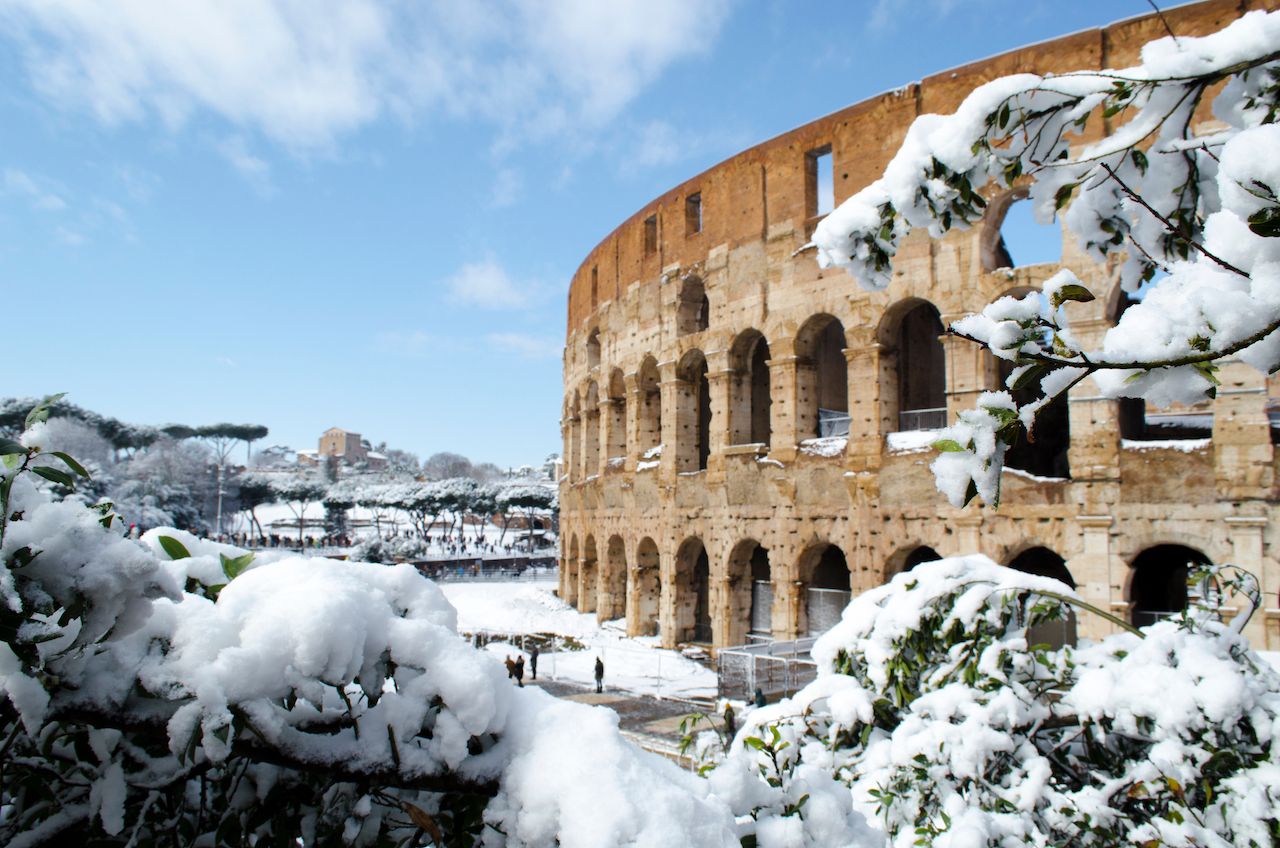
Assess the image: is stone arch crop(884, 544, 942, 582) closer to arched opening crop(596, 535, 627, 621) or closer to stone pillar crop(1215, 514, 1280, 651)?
stone pillar crop(1215, 514, 1280, 651)

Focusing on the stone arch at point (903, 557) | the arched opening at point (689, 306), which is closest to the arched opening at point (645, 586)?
the arched opening at point (689, 306)

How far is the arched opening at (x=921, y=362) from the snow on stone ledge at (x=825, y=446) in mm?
2232

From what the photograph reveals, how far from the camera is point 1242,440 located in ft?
33.8

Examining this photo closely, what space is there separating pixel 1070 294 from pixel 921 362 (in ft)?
49.2

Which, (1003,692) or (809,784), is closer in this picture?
(809,784)

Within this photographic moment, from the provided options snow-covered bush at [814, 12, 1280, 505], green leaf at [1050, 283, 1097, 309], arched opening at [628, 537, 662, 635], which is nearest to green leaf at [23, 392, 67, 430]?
snow-covered bush at [814, 12, 1280, 505]

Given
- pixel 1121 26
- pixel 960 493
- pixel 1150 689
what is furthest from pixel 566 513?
pixel 960 493

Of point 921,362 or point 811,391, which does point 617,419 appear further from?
point 921,362

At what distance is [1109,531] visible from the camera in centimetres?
1114

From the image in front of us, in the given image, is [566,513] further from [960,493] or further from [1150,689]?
[960,493]

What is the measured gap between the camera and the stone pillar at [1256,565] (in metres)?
9.87

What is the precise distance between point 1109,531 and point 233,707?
12.1m

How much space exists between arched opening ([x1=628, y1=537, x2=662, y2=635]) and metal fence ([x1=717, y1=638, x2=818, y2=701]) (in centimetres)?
609

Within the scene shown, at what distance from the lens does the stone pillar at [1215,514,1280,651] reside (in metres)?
9.87
